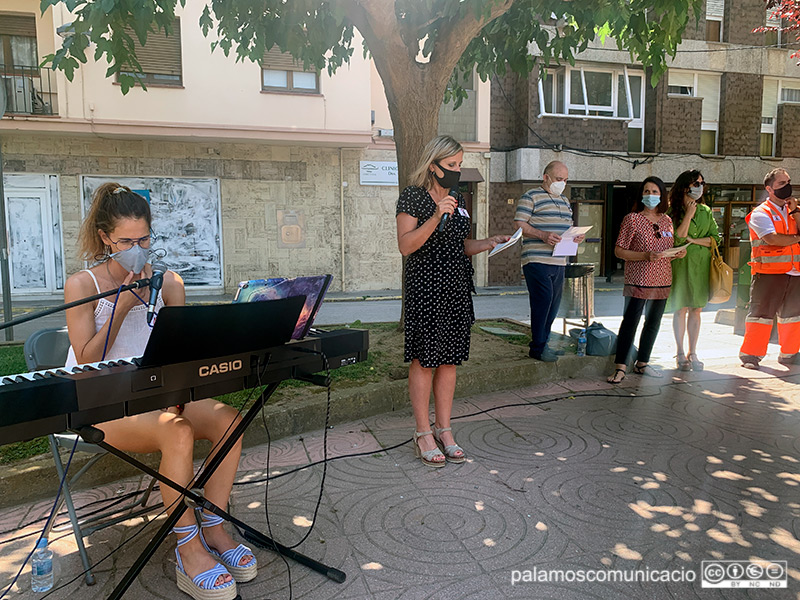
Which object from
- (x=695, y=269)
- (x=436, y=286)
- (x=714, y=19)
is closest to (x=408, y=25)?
(x=436, y=286)

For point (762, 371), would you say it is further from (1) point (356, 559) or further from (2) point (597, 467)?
(1) point (356, 559)

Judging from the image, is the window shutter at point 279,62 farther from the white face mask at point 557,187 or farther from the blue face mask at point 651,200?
the blue face mask at point 651,200

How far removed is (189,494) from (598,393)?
13.1 feet

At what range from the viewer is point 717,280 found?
5.95 metres

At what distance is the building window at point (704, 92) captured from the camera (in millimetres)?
18219

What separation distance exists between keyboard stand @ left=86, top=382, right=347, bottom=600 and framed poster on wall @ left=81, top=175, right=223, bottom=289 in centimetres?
1306

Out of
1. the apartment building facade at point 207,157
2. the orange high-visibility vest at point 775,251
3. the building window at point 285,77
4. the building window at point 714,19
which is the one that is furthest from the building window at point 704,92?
the orange high-visibility vest at point 775,251

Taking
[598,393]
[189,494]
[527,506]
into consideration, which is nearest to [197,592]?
[189,494]

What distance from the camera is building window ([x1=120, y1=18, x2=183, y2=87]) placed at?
546 inches

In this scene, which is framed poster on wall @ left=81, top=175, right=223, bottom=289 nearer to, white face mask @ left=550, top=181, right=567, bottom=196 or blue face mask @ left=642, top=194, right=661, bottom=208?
white face mask @ left=550, top=181, right=567, bottom=196

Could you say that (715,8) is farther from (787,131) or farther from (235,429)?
(235,429)

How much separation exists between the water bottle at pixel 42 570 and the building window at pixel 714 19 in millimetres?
21734

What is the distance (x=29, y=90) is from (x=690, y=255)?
14.6 metres

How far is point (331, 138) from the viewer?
14.9m
